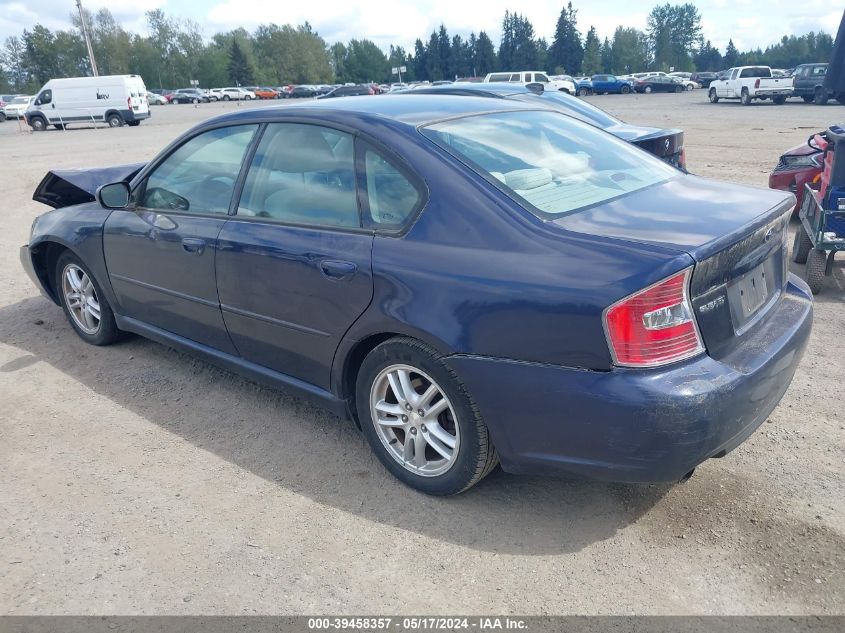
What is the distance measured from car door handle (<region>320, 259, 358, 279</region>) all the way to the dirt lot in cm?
95

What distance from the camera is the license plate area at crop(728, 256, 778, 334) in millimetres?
2645

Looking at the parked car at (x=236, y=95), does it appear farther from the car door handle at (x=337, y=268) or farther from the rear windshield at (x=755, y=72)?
the car door handle at (x=337, y=268)

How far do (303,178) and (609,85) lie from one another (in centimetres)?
5527

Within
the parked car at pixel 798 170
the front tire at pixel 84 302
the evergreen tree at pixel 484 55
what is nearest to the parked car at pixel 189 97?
the evergreen tree at pixel 484 55

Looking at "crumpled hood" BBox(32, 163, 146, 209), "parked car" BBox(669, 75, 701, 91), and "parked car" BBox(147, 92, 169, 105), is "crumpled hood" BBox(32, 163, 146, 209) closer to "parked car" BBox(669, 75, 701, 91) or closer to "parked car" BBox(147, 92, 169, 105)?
"parked car" BBox(669, 75, 701, 91)

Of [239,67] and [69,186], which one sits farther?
[239,67]

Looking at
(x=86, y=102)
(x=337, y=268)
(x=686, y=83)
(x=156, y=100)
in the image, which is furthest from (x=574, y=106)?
(x=156, y=100)

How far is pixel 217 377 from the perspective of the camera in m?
4.38

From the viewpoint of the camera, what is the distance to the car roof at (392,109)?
324 cm

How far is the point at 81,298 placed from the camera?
15.9ft

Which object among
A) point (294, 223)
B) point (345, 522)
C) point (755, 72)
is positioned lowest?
point (345, 522)

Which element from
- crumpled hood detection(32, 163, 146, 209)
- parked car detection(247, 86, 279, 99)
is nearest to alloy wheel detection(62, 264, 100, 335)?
crumpled hood detection(32, 163, 146, 209)

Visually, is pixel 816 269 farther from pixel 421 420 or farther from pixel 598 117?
pixel 421 420

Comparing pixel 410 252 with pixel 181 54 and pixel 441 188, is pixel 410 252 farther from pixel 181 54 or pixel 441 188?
pixel 181 54
